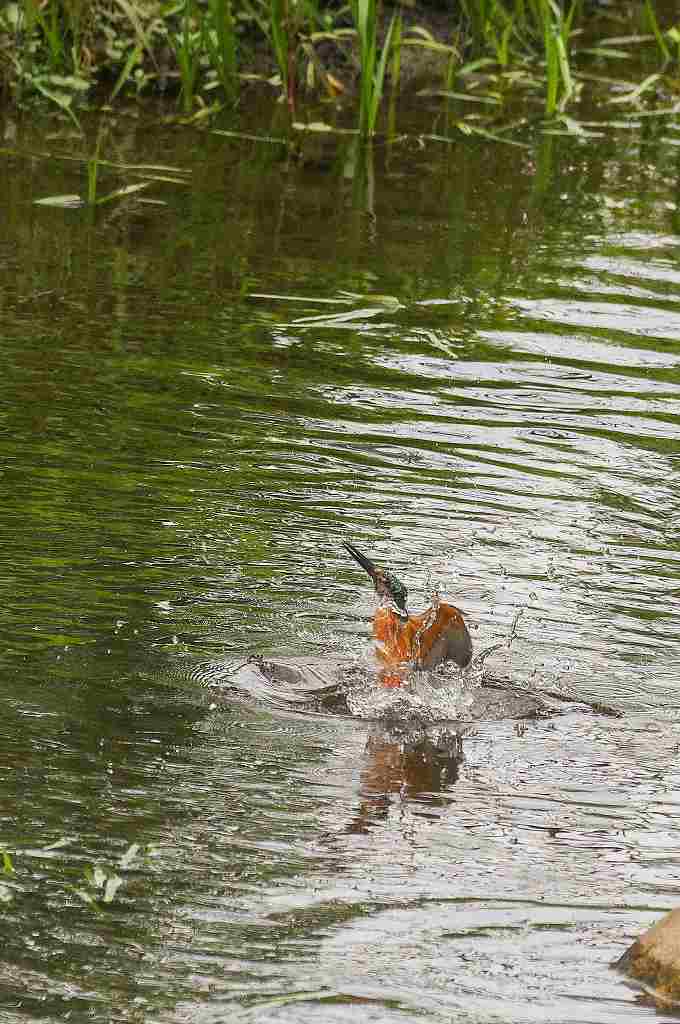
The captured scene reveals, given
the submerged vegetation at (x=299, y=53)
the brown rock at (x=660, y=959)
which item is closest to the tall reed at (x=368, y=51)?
the submerged vegetation at (x=299, y=53)

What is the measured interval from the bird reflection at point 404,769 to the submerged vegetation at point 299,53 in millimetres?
5241

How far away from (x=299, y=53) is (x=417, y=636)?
774cm

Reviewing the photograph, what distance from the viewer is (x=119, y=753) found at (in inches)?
152

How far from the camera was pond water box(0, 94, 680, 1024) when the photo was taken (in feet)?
10.4

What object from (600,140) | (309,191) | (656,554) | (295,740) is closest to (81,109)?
A: (309,191)

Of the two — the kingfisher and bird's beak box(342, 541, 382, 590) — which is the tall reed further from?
the kingfisher

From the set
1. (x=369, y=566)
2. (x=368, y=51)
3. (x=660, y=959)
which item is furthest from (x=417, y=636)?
(x=368, y=51)

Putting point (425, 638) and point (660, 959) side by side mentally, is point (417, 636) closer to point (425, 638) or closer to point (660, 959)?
point (425, 638)

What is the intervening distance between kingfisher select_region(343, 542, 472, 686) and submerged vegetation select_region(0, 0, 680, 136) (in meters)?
4.90

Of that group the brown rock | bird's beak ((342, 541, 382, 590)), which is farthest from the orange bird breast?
the brown rock

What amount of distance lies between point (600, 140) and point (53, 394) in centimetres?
523

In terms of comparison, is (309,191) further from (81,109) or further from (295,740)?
(295,740)

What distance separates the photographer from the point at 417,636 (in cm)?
436

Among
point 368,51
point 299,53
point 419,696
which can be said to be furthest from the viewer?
point 299,53
